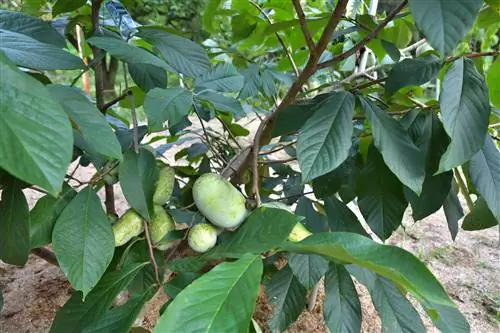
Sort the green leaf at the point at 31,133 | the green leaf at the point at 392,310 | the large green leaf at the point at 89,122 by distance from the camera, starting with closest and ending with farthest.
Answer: the green leaf at the point at 31,133 → the large green leaf at the point at 89,122 → the green leaf at the point at 392,310

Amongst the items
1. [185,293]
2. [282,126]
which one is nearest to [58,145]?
[185,293]

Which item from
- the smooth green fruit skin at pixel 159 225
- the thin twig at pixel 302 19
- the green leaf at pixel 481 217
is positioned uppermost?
the thin twig at pixel 302 19

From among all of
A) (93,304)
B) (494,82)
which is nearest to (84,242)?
(93,304)

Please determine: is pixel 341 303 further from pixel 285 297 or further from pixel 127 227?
pixel 127 227

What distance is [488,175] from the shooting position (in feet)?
Result: 1.77

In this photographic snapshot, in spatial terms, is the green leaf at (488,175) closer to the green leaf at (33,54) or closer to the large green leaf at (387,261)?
the large green leaf at (387,261)

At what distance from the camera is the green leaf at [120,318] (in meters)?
0.40

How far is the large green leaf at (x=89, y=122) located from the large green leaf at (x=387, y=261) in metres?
0.17

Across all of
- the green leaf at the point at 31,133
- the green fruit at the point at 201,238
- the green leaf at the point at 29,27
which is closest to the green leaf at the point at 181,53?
the green leaf at the point at 29,27

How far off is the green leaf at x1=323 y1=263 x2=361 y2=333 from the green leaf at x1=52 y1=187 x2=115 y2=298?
0.31m

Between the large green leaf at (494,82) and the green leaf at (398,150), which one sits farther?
the large green leaf at (494,82)

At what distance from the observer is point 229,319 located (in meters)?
0.31

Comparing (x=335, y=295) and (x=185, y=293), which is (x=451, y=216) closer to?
(x=335, y=295)

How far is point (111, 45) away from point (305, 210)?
1.49 ft
